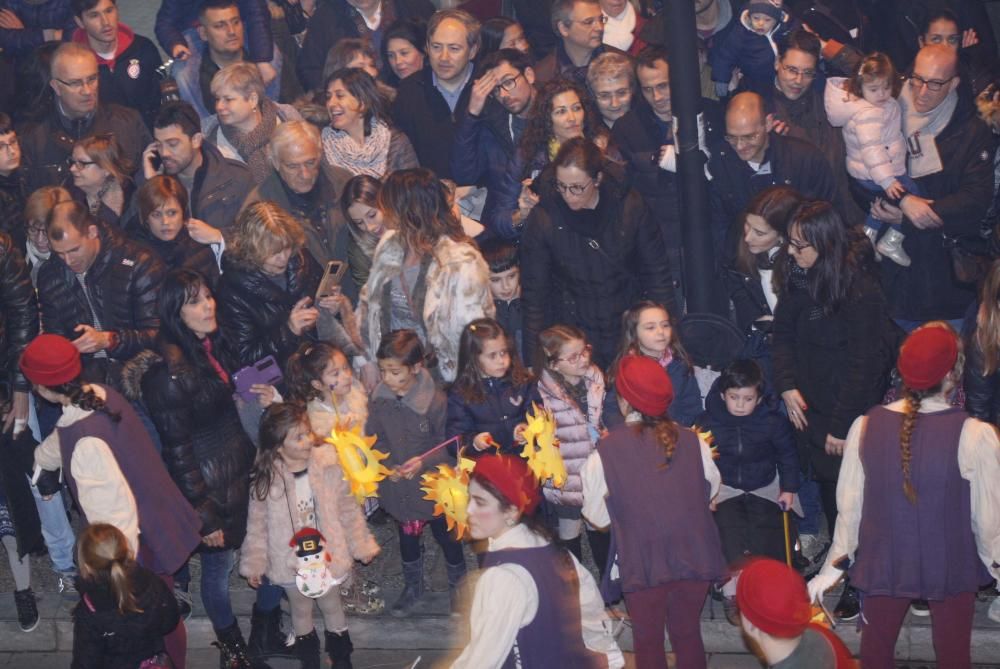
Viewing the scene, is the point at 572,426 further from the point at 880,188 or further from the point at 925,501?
the point at 880,188

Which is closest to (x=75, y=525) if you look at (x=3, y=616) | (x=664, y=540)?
(x=3, y=616)

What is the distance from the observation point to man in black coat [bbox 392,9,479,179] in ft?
33.8

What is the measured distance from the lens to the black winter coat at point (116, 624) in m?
7.04

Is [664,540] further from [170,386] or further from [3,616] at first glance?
[3,616]

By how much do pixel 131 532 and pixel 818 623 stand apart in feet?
11.8

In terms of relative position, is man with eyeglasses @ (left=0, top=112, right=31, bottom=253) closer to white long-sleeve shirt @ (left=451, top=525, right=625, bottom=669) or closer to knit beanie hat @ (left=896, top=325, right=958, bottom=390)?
white long-sleeve shirt @ (left=451, top=525, right=625, bottom=669)

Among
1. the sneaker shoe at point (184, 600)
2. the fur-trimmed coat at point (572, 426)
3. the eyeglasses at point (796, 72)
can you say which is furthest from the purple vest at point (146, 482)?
the eyeglasses at point (796, 72)

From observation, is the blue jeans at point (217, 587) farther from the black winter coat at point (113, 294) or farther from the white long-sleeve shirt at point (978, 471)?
the white long-sleeve shirt at point (978, 471)

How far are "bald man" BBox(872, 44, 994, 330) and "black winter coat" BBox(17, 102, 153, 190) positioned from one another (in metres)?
5.21

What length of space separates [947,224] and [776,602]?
4.13m

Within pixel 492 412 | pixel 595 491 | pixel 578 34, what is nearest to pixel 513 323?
pixel 492 412

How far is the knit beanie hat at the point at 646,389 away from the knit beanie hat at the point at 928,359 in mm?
1106

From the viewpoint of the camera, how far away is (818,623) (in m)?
6.08

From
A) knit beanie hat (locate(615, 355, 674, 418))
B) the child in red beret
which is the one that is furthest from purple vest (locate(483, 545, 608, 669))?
knit beanie hat (locate(615, 355, 674, 418))
